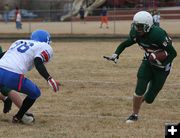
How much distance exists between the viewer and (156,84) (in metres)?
8.08

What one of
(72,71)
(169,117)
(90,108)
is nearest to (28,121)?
(90,108)

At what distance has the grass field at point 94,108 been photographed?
7387 mm

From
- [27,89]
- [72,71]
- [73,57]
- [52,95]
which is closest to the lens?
[27,89]

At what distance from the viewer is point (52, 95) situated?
1061 cm

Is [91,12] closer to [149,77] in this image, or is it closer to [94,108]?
[94,108]

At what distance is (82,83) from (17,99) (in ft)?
14.2

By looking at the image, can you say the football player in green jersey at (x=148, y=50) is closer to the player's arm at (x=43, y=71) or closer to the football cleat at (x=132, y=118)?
the football cleat at (x=132, y=118)

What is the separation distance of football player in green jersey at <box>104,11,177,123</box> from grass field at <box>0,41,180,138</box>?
17.3 inches

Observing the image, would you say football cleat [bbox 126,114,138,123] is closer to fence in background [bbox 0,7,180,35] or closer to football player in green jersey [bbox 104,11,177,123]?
football player in green jersey [bbox 104,11,177,123]

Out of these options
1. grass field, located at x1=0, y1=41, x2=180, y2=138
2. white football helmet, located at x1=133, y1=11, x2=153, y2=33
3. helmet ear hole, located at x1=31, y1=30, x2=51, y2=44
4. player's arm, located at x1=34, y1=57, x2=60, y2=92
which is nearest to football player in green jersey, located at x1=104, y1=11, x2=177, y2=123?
white football helmet, located at x1=133, y1=11, x2=153, y2=33

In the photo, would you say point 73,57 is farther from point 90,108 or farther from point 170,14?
point 170,14

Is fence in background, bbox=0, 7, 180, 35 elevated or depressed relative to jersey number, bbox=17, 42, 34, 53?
depressed

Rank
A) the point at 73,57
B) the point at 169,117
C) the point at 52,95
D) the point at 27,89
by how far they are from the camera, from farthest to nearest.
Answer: the point at 73,57
the point at 52,95
the point at 169,117
the point at 27,89

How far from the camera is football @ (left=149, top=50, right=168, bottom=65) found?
7.73 meters
